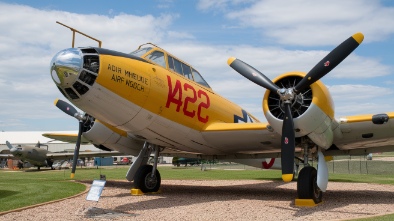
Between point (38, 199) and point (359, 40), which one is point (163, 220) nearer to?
point (38, 199)

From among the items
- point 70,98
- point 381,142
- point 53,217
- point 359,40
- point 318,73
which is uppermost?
point 359,40

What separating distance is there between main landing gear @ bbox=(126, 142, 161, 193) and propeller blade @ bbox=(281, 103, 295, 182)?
17.0 ft

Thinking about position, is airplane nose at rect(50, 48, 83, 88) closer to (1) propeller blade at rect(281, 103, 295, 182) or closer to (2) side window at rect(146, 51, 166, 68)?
(2) side window at rect(146, 51, 166, 68)

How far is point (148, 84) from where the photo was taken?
1109cm

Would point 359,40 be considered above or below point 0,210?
above

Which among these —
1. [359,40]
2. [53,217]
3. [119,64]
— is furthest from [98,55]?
[359,40]

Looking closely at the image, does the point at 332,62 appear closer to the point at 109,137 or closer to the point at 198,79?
the point at 198,79

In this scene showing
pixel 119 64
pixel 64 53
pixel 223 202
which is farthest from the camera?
pixel 223 202

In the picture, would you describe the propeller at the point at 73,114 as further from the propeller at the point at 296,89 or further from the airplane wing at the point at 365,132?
the airplane wing at the point at 365,132

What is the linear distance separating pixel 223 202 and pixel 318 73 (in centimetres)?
459

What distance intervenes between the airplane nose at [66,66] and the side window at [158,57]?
3074mm

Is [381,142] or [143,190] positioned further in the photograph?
[143,190]

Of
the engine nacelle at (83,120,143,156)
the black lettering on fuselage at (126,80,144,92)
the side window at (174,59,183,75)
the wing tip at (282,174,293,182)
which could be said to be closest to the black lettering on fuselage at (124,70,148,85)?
the black lettering on fuselage at (126,80,144,92)

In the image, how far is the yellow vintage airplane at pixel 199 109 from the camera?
9945 mm
